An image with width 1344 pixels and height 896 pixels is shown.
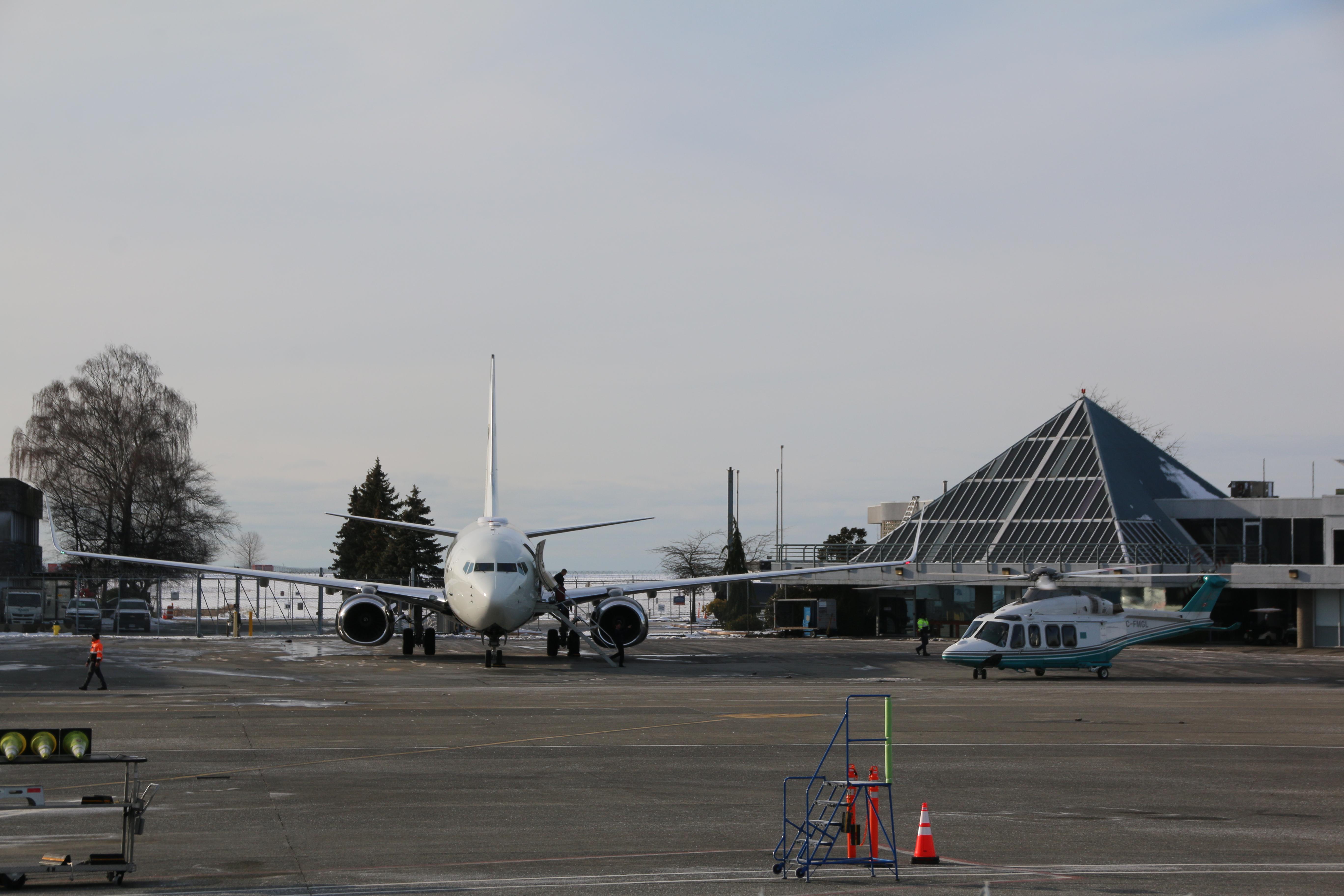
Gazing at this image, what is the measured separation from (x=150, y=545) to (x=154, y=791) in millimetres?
60109

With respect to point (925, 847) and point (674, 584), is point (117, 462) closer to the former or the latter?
point (674, 584)

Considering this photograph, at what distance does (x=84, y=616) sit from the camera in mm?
55375

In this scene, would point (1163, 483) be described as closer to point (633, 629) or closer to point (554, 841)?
point (633, 629)

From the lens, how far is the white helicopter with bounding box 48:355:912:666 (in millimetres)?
35125

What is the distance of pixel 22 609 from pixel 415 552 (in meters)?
33.9

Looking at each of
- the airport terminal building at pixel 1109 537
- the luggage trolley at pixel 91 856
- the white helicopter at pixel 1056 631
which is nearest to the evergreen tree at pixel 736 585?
the airport terminal building at pixel 1109 537

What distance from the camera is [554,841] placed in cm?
1234

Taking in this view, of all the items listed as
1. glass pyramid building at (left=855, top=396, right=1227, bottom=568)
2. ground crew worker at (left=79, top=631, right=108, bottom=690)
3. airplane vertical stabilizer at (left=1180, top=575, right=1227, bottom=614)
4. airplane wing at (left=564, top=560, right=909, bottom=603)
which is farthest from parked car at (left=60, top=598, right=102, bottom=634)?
airplane vertical stabilizer at (left=1180, top=575, right=1227, bottom=614)

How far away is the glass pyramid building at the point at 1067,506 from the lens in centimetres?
5866

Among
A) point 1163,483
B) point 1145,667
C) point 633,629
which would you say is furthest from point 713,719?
point 1163,483

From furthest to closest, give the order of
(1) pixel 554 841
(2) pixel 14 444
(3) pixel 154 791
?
(2) pixel 14 444, (3) pixel 154 791, (1) pixel 554 841

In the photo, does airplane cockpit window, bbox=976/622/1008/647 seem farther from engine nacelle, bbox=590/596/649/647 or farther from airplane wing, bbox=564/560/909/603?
engine nacelle, bbox=590/596/649/647

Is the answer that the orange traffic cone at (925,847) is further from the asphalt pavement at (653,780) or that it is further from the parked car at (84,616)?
the parked car at (84,616)

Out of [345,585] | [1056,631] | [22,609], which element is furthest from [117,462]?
[1056,631]
